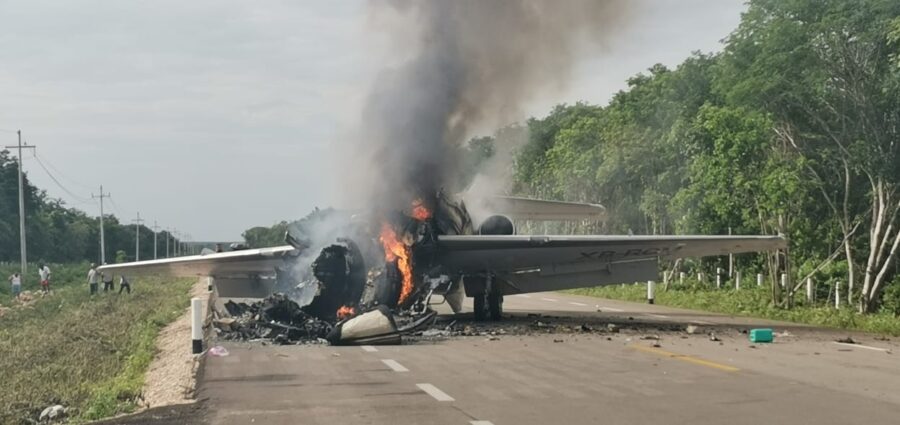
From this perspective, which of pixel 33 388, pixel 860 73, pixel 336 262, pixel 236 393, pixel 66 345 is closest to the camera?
pixel 236 393

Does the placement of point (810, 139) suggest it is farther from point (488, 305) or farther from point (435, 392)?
point (435, 392)

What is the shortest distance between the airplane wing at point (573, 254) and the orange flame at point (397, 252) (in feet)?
2.70

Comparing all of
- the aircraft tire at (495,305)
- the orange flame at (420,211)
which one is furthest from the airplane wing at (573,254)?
the orange flame at (420,211)

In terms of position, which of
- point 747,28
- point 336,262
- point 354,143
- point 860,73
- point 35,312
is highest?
point 747,28

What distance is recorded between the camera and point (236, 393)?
11109 mm

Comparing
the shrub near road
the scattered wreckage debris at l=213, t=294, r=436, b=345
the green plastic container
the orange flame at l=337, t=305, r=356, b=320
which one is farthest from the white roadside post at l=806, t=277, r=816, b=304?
the shrub near road

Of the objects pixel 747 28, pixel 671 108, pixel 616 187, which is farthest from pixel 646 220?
pixel 747 28

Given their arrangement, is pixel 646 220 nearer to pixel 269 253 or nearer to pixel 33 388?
pixel 269 253

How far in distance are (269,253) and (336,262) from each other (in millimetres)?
2609

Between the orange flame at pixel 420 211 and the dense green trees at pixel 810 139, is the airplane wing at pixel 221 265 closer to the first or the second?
the orange flame at pixel 420 211

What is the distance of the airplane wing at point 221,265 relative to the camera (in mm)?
21422

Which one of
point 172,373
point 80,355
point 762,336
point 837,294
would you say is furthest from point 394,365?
point 837,294

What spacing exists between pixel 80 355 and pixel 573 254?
34.4ft

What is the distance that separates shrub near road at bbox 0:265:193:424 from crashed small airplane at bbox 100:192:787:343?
2741mm
